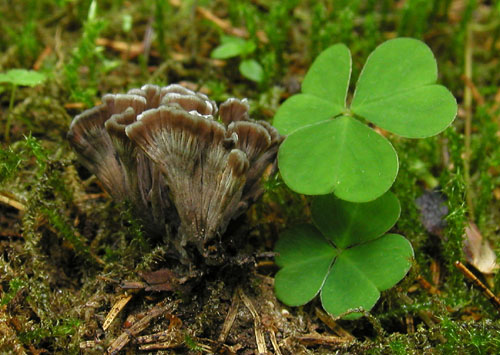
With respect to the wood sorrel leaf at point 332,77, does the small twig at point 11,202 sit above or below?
below

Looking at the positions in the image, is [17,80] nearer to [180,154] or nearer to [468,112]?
[180,154]

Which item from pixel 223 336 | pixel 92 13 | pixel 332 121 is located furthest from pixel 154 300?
pixel 92 13

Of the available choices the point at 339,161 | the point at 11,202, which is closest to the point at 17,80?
the point at 11,202

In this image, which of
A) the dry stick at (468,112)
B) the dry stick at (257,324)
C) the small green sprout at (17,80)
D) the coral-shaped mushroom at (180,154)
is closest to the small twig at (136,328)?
the coral-shaped mushroom at (180,154)

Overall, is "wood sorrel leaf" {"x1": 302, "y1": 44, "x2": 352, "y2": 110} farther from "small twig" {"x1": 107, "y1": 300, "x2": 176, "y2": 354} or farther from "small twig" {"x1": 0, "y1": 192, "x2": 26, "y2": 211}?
"small twig" {"x1": 0, "y1": 192, "x2": 26, "y2": 211}

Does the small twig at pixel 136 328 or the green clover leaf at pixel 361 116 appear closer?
the small twig at pixel 136 328

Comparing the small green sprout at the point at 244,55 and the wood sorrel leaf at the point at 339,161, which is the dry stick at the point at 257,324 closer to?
the wood sorrel leaf at the point at 339,161
